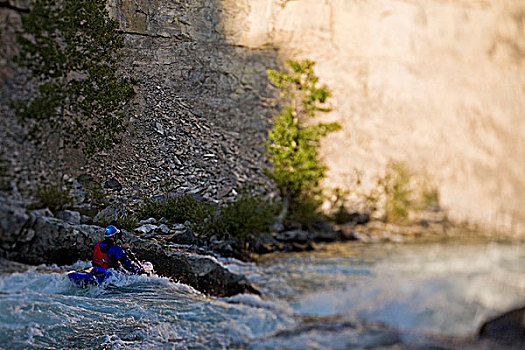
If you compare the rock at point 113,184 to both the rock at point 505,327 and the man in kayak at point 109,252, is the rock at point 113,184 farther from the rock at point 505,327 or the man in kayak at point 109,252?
the rock at point 505,327

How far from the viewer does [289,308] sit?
4.35 ft

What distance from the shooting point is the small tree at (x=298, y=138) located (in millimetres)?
974

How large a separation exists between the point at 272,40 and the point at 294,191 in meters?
0.31

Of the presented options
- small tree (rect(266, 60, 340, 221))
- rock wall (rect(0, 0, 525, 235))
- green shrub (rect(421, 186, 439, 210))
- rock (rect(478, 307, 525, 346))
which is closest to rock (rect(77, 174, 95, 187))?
rock wall (rect(0, 0, 525, 235))

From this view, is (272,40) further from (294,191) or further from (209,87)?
(294,191)

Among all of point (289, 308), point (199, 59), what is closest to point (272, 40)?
point (199, 59)

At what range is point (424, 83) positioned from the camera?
893 mm

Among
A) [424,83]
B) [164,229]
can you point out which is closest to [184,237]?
[164,229]

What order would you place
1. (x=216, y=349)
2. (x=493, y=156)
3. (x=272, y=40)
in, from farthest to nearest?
1. (x=216, y=349)
2. (x=272, y=40)
3. (x=493, y=156)

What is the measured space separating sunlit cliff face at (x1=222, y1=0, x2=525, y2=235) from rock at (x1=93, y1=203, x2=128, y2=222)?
1.26ft

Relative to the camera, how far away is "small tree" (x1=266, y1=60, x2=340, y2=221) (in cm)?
97

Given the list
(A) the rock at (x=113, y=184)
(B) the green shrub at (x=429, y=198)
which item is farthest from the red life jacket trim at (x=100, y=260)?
(B) the green shrub at (x=429, y=198)

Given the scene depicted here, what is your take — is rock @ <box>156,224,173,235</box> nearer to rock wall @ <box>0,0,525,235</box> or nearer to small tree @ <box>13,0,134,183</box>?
rock wall @ <box>0,0,525,235</box>

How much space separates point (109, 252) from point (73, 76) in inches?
12.6
